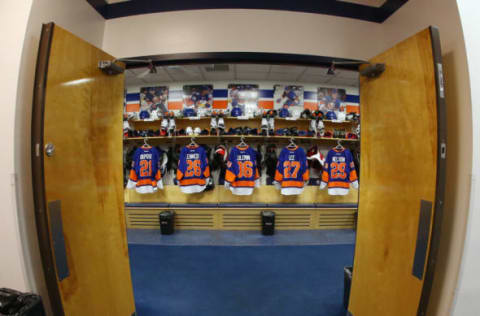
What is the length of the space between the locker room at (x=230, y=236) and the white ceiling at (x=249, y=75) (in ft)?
6.34

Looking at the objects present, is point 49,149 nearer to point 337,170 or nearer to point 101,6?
point 101,6

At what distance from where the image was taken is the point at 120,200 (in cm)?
131

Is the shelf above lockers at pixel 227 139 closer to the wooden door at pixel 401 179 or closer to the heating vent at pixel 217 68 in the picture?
the heating vent at pixel 217 68

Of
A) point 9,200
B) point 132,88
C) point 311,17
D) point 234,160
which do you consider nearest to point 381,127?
point 311,17

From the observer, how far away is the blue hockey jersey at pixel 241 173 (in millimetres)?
3162

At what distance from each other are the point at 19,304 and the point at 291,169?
3.14 m

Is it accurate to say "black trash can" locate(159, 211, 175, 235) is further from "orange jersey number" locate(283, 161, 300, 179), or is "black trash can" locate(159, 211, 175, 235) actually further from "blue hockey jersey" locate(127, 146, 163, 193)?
"orange jersey number" locate(283, 161, 300, 179)

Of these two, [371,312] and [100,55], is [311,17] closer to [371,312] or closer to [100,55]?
[100,55]

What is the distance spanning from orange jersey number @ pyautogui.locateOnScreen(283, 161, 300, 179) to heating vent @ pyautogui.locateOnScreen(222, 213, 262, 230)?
0.92m

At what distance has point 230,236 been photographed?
309 centimetres

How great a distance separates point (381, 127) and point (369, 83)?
0.34 metres

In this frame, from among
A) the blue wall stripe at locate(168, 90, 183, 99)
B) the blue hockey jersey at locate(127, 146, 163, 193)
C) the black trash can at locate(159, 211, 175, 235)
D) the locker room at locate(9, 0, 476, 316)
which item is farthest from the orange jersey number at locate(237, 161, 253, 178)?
the blue wall stripe at locate(168, 90, 183, 99)

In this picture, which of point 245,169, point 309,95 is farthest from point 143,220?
point 309,95

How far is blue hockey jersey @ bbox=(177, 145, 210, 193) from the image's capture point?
318cm
